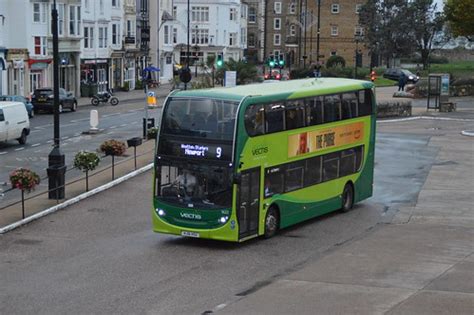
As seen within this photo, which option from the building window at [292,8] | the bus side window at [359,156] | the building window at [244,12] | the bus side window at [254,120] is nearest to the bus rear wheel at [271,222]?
the bus side window at [254,120]

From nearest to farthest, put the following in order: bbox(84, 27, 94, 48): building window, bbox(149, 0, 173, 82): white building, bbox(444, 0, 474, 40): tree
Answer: bbox(444, 0, 474, 40): tree
bbox(84, 27, 94, 48): building window
bbox(149, 0, 173, 82): white building

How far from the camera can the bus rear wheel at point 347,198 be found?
26609mm

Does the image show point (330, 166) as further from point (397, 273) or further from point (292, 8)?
point (292, 8)

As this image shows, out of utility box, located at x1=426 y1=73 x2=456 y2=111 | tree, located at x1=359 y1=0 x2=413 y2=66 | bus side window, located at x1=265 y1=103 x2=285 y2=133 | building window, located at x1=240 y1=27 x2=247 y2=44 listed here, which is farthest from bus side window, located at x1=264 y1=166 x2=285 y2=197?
building window, located at x1=240 y1=27 x2=247 y2=44

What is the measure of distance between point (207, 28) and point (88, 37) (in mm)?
38697

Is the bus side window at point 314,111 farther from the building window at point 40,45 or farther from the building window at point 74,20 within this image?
the building window at point 74,20

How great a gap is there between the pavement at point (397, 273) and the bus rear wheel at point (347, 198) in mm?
1358

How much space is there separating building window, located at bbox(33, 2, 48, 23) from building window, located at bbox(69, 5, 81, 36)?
12.6 feet

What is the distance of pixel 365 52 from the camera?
390 feet

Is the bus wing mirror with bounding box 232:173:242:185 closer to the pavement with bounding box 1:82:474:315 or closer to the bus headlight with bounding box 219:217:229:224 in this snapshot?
the bus headlight with bounding box 219:217:229:224

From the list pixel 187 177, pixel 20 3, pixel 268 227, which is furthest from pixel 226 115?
pixel 20 3

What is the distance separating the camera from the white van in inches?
1587

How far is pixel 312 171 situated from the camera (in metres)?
24.4

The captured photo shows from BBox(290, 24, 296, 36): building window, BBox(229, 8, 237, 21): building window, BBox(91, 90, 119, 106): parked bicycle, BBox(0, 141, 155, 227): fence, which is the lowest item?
BBox(91, 90, 119, 106): parked bicycle
